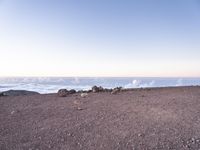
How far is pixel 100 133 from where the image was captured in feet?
12.9

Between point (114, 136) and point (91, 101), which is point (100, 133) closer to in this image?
point (114, 136)

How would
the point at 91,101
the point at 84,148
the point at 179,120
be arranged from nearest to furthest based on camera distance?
the point at 84,148
the point at 179,120
the point at 91,101

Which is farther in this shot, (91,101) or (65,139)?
(91,101)

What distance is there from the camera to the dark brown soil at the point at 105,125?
349 cm

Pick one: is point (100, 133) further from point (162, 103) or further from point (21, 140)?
point (162, 103)

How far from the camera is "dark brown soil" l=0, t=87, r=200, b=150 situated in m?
3.49

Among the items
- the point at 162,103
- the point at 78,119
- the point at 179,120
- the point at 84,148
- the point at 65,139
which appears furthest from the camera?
the point at 162,103

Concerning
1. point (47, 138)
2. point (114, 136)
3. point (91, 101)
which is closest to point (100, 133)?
point (114, 136)

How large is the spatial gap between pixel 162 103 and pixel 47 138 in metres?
3.22

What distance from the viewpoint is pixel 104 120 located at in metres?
4.64

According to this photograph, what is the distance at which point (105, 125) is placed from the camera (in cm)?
434

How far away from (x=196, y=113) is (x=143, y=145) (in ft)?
6.56

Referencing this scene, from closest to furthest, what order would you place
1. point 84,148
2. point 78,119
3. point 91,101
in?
point 84,148
point 78,119
point 91,101

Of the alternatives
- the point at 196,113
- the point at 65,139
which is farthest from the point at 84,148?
the point at 196,113
